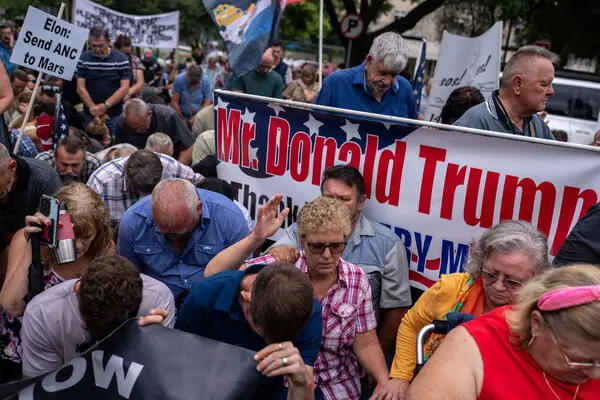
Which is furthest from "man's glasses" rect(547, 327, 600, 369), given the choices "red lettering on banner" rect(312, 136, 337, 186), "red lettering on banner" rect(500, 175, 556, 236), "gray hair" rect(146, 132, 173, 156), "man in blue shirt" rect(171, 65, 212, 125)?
"man in blue shirt" rect(171, 65, 212, 125)

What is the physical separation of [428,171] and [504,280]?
1.06 m

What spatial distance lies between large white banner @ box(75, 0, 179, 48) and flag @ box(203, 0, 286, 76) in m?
5.64

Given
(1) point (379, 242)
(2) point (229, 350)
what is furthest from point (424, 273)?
(2) point (229, 350)

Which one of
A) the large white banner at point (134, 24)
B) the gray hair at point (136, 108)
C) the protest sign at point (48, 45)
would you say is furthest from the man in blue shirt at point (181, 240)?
the large white banner at point (134, 24)

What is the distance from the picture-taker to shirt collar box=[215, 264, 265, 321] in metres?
2.90

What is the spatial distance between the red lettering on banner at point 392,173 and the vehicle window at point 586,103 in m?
11.0

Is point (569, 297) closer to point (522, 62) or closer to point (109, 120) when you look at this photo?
point (522, 62)

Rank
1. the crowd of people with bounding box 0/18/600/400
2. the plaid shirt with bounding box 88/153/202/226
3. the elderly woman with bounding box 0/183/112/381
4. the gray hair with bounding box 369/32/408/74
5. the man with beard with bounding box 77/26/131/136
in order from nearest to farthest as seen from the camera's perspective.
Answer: the crowd of people with bounding box 0/18/600/400 < the elderly woman with bounding box 0/183/112/381 < the gray hair with bounding box 369/32/408/74 < the plaid shirt with bounding box 88/153/202/226 < the man with beard with bounding box 77/26/131/136

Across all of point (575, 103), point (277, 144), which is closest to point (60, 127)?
point (277, 144)

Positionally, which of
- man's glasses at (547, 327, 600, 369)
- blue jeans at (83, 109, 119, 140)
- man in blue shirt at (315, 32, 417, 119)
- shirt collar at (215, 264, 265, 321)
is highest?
man in blue shirt at (315, 32, 417, 119)

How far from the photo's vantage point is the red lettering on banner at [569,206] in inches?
138

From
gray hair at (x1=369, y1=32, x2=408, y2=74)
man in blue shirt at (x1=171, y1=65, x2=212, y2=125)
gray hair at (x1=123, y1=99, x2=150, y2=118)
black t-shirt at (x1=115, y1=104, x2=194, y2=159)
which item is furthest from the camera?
man in blue shirt at (x1=171, y1=65, x2=212, y2=125)

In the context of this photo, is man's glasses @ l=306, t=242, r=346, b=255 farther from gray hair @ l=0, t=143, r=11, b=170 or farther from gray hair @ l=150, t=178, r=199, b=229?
gray hair @ l=0, t=143, r=11, b=170

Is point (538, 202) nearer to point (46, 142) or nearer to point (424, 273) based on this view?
point (424, 273)
